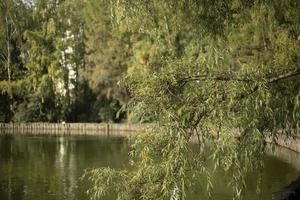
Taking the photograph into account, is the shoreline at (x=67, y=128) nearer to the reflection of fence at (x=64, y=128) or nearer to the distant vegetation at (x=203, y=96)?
the reflection of fence at (x=64, y=128)

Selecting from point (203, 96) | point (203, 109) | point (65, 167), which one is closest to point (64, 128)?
point (65, 167)

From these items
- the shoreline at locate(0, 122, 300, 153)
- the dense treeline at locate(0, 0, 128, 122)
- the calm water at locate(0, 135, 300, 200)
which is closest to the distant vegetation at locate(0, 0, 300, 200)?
the calm water at locate(0, 135, 300, 200)

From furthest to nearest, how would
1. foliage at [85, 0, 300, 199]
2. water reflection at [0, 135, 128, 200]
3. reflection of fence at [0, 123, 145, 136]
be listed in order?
1. reflection of fence at [0, 123, 145, 136]
2. water reflection at [0, 135, 128, 200]
3. foliage at [85, 0, 300, 199]

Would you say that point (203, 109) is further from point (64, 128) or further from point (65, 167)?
point (64, 128)

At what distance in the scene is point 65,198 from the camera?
14484mm

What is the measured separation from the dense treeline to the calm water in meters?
8.60

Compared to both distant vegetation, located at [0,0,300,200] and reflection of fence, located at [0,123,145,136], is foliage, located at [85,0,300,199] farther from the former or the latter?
reflection of fence, located at [0,123,145,136]

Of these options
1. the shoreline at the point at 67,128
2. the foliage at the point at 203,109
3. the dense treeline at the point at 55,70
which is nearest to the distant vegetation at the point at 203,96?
the foliage at the point at 203,109

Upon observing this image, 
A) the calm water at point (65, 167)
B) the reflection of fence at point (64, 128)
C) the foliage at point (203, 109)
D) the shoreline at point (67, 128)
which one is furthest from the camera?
the reflection of fence at point (64, 128)

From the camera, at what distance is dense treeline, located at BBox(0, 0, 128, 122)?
43.4 meters

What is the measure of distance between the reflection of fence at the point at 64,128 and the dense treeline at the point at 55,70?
1.31 metres

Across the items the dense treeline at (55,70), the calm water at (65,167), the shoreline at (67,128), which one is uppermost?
the dense treeline at (55,70)

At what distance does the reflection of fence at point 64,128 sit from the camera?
4112 cm

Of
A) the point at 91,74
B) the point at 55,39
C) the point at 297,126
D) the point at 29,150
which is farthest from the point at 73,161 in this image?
the point at 55,39
